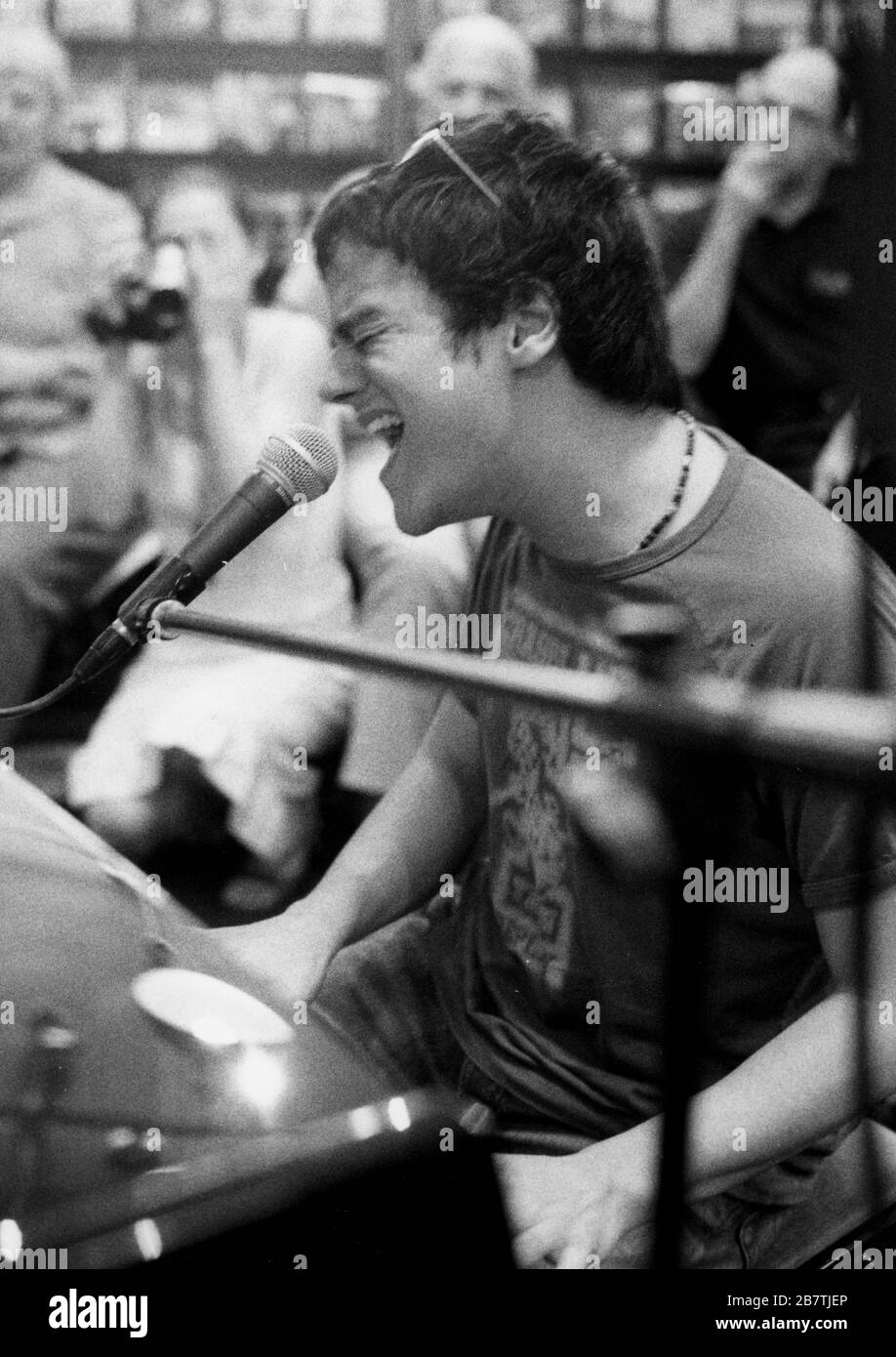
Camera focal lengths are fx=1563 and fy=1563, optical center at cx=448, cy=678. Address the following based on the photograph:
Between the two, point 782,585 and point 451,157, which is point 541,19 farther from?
point 782,585

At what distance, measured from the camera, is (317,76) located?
152 centimetres

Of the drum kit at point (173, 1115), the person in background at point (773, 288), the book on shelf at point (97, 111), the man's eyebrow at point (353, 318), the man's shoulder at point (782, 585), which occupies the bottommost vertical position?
the drum kit at point (173, 1115)

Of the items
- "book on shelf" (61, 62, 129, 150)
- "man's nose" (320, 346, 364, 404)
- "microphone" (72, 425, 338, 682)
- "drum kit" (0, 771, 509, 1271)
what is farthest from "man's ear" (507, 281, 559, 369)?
"book on shelf" (61, 62, 129, 150)

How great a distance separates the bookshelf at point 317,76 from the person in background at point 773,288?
5 cm

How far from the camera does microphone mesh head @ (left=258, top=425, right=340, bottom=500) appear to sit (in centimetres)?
96

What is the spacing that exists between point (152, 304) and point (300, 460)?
662mm

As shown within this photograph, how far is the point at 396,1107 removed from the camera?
2.94 feet

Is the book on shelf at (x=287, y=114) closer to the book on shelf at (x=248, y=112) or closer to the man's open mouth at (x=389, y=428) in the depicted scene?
the book on shelf at (x=248, y=112)

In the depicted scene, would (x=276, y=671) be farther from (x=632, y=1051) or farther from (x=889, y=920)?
(x=889, y=920)

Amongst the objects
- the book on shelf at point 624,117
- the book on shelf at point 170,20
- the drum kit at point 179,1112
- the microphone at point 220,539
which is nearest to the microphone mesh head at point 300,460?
the microphone at point 220,539

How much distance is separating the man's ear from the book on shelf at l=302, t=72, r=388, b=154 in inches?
17.2

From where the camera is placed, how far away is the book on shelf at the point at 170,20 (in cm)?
147

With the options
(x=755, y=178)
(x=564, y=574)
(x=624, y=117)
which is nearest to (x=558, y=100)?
(x=624, y=117)
